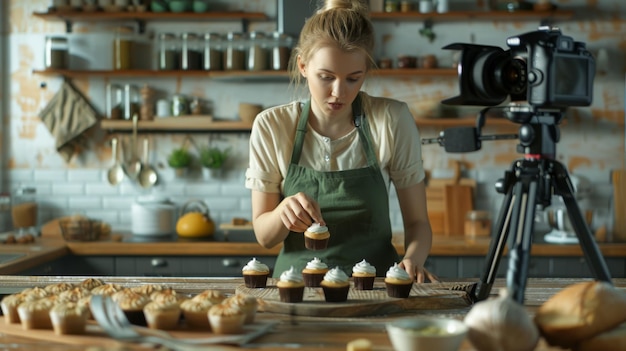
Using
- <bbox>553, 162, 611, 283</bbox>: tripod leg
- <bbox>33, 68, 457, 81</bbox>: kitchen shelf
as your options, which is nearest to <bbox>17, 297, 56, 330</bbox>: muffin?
<bbox>553, 162, 611, 283</bbox>: tripod leg

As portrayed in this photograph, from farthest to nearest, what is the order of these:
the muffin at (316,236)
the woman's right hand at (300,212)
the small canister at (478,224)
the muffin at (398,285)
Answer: the small canister at (478,224) → the muffin at (316,236) → the woman's right hand at (300,212) → the muffin at (398,285)

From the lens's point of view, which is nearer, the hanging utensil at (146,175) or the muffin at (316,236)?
the muffin at (316,236)

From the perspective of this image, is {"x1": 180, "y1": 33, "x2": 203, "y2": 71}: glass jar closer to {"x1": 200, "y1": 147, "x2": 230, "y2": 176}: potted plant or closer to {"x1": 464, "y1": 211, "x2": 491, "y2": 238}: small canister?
{"x1": 200, "y1": 147, "x2": 230, "y2": 176}: potted plant

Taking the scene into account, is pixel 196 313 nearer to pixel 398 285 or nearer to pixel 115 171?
pixel 398 285

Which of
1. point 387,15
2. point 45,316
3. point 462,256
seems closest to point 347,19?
point 45,316

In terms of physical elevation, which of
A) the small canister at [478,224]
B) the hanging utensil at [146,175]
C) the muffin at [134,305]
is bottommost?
the small canister at [478,224]

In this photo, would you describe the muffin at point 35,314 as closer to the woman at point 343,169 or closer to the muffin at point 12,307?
the muffin at point 12,307

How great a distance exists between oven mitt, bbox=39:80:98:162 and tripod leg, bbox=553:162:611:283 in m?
4.20

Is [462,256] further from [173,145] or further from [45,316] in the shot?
[45,316]

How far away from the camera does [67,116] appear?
5.55 meters

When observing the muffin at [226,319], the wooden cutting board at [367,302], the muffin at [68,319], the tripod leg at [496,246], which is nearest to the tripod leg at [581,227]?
the tripod leg at [496,246]

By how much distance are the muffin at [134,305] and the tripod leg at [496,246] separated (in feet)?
2.92

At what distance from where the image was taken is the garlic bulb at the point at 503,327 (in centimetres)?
155

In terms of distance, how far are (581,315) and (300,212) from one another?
0.89 meters
